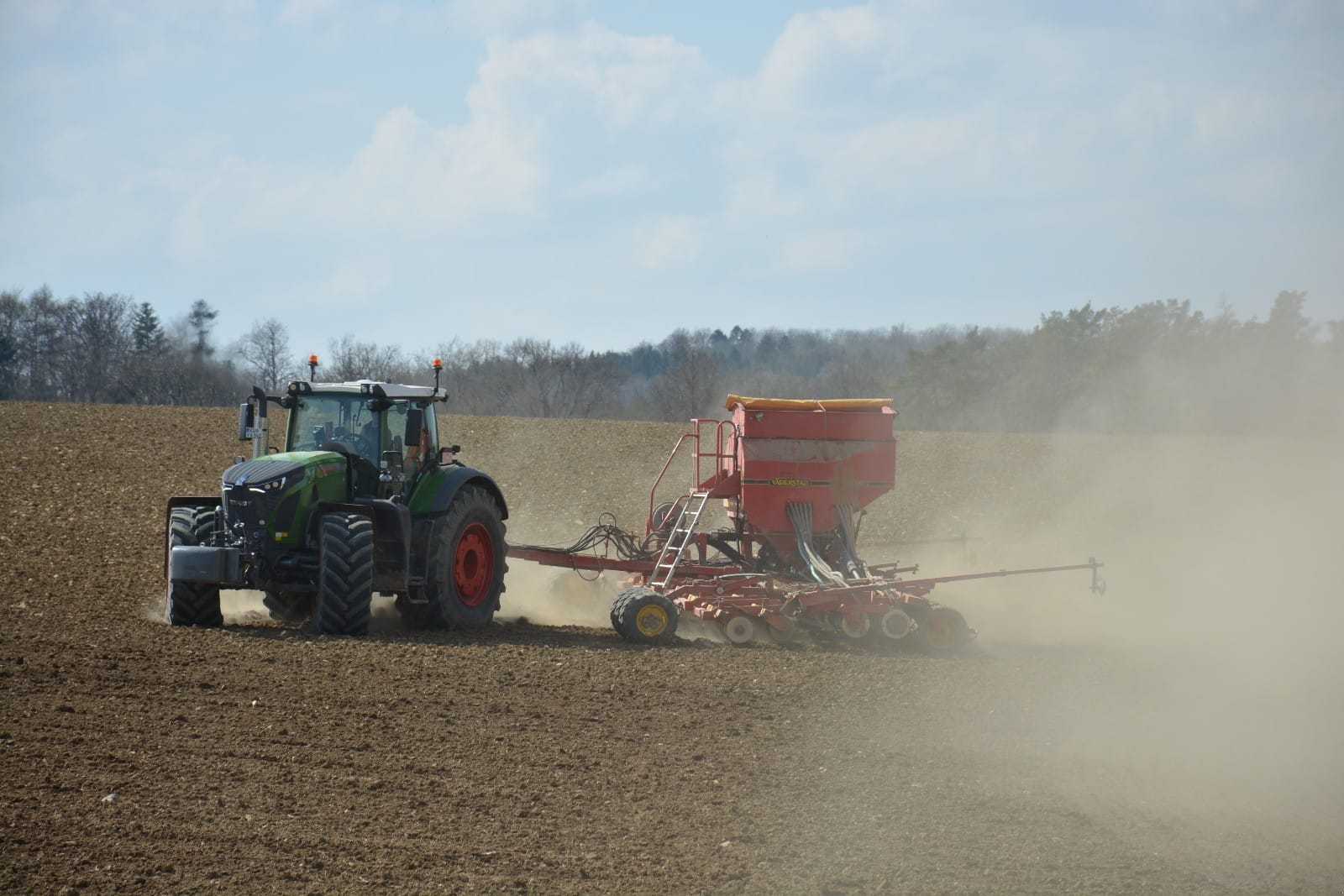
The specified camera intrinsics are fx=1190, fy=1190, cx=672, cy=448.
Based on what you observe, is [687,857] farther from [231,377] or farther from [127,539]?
[231,377]

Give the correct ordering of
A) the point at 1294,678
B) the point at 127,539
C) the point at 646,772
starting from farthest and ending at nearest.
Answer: the point at 127,539 → the point at 1294,678 → the point at 646,772

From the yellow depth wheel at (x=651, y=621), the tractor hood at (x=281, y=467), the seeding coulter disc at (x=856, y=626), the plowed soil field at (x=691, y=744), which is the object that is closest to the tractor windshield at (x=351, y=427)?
the tractor hood at (x=281, y=467)

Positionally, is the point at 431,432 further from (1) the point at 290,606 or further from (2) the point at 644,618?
(2) the point at 644,618

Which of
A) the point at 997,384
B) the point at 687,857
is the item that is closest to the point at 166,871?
the point at 687,857

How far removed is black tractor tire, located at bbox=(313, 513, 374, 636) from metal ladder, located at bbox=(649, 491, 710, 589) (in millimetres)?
3340

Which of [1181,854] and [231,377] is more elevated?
[231,377]

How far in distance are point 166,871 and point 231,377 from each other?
90.7 ft

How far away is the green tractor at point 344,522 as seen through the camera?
A: 11164mm

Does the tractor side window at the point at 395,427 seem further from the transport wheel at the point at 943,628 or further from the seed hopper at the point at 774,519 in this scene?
the transport wheel at the point at 943,628

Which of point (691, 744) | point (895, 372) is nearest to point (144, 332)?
point (895, 372)

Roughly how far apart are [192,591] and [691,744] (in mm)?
5885

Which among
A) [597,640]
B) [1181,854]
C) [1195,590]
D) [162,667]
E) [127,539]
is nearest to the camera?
[1181,854]

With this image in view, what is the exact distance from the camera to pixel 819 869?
5914 mm

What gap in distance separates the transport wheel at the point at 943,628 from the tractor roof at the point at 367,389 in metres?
5.54
